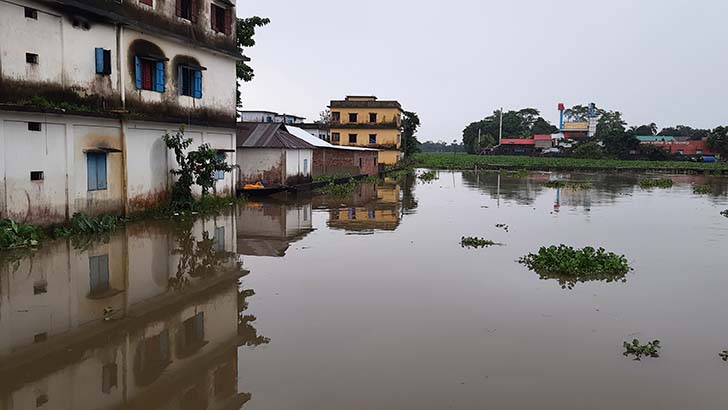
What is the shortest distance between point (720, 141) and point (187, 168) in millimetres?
75715

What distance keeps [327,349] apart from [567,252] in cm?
738

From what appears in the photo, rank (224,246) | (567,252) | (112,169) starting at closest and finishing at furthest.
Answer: (567,252) → (224,246) → (112,169)

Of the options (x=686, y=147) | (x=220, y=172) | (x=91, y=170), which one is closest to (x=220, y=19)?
(x=220, y=172)

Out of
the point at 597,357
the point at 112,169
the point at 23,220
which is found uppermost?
the point at 112,169

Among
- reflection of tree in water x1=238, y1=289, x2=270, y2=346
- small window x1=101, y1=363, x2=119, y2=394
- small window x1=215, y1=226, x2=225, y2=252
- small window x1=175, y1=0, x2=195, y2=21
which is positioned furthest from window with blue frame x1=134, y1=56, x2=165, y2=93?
small window x1=101, y1=363, x2=119, y2=394

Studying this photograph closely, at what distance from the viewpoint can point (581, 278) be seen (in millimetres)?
11500

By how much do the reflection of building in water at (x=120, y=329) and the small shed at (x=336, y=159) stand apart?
2499 cm

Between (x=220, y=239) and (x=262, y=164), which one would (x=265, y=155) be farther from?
(x=220, y=239)

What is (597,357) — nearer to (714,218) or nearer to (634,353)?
(634,353)

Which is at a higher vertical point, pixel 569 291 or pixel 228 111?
pixel 228 111

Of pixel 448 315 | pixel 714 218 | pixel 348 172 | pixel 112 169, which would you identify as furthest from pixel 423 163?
pixel 448 315

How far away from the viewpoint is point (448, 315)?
346 inches

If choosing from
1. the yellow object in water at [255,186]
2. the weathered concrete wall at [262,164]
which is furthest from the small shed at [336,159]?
the yellow object in water at [255,186]

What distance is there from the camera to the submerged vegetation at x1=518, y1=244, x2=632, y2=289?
37.9ft
